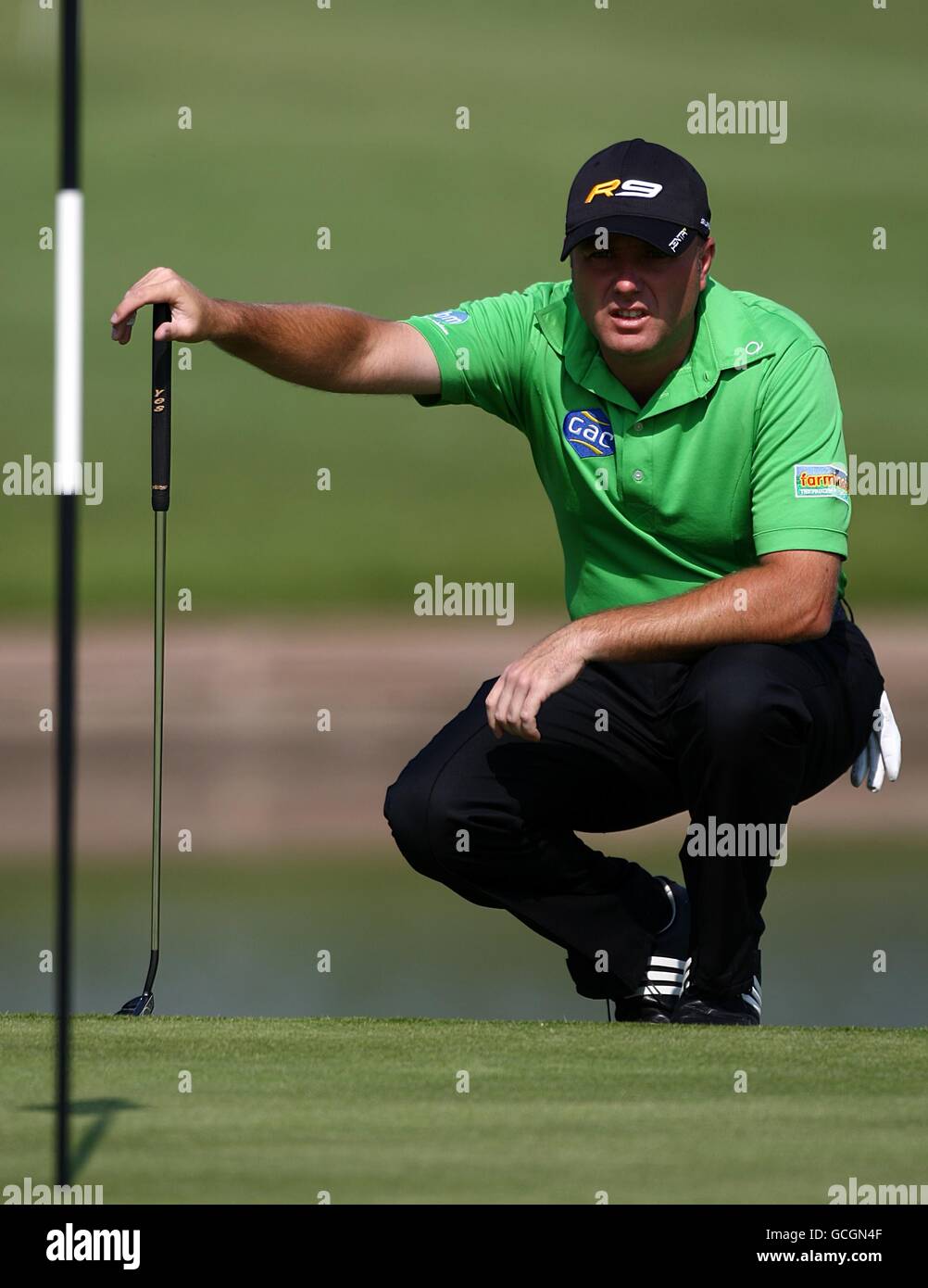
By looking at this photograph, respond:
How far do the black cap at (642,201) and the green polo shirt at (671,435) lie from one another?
0.64ft

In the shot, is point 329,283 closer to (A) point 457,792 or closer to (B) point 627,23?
(B) point 627,23

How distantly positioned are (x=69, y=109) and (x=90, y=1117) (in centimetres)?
118

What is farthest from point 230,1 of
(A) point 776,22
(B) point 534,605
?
(B) point 534,605

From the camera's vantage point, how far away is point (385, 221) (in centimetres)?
1574

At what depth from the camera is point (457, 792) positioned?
396 centimetres

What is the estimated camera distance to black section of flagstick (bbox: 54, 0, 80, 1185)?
2385 millimetres

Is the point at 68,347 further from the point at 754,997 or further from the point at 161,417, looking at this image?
the point at 754,997

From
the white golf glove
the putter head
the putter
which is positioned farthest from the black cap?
the putter head

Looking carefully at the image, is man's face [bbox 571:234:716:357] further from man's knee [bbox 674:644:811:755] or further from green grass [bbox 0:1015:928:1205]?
green grass [bbox 0:1015:928:1205]

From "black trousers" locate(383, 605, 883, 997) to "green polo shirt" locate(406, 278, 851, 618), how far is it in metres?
0.20

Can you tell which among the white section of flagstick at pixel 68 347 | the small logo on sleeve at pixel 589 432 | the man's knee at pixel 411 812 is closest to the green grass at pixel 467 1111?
the man's knee at pixel 411 812

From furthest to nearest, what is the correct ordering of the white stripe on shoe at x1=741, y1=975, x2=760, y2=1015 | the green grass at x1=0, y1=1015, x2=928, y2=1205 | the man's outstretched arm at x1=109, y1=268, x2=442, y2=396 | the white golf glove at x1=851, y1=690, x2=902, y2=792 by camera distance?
1. the white golf glove at x1=851, y1=690, x2=902, y2=792
2. the white stripe on shoe at x1=741, y1=975, x2=760, y2=1015
3. the man's outstretched arm at x1=109, y1=268, x2=442, y2=396
4. the green grass at x1=0, y1=1015, x2=928, y2=1205

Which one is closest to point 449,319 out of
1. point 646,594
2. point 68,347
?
point 646,594

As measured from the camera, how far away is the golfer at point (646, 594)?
3.75m
